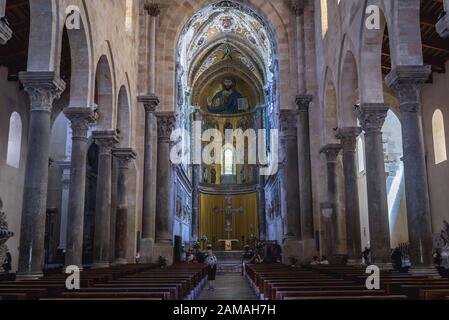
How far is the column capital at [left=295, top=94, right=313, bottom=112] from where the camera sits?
76.4 feet

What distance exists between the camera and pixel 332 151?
21000mm

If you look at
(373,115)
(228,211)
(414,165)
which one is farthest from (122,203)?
(228,211)

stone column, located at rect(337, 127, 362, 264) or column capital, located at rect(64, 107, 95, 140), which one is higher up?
column capital, located at rect(64, 107, 95, 140)

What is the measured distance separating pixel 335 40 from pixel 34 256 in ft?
44.5

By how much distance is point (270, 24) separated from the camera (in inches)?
1042

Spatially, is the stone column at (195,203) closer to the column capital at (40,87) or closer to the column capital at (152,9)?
the column capital at (152,9)

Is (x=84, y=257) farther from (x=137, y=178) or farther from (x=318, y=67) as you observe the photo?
(x=318, y=67)

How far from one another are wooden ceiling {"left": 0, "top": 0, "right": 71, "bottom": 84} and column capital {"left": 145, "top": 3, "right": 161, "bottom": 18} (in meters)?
4.91

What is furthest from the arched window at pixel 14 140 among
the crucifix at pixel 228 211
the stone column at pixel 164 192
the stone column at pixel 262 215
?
the crucifix at pixel 228 211

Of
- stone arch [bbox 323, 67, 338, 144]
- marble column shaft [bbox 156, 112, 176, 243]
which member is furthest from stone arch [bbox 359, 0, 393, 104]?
marble column shaft [bbox 156, 112, 176, 243]

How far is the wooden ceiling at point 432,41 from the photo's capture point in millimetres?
17812

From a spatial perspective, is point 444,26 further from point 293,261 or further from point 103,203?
point 293,261

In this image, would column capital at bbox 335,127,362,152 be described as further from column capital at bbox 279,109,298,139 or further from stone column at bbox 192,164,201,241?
stone column at bbox 192,164,201,241
